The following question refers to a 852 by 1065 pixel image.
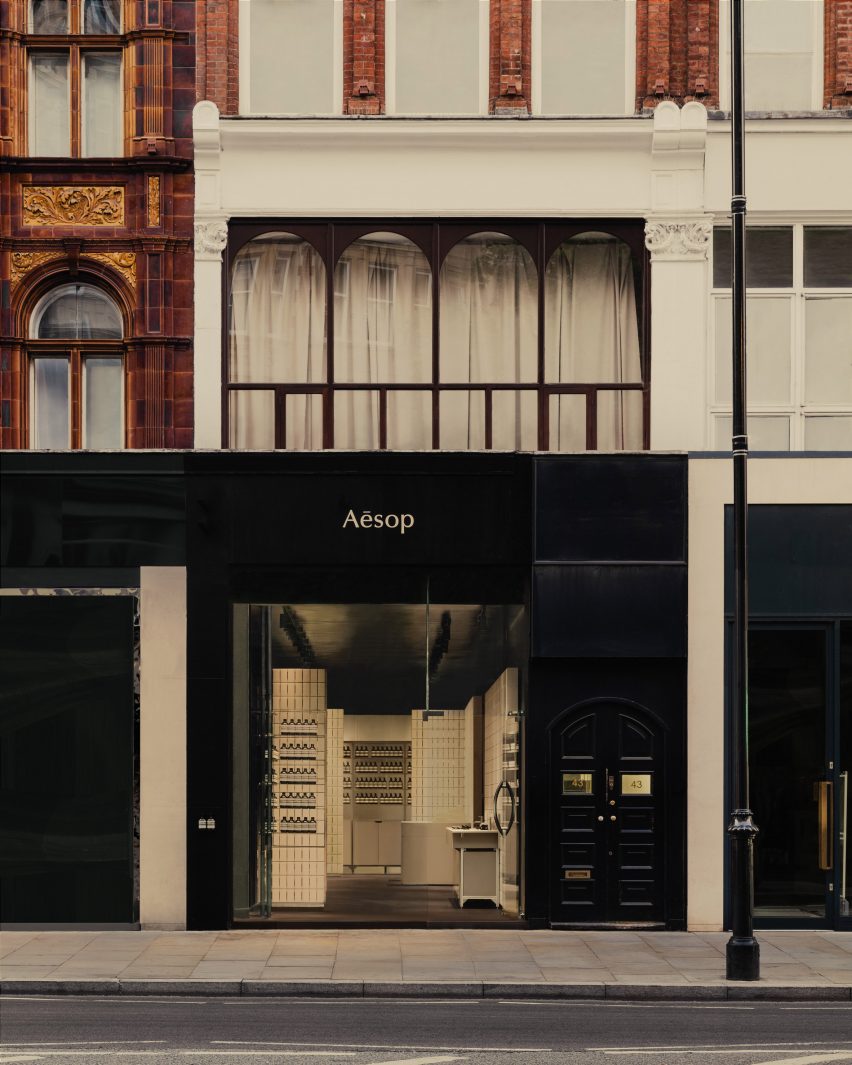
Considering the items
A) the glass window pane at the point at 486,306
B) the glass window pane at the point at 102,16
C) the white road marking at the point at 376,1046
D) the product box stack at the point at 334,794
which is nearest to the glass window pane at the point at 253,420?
the glass window pane at the point at 486,306

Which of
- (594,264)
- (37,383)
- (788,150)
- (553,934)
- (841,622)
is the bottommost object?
(553,934)

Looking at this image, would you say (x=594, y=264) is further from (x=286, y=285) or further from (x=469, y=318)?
(x=286, y=285)

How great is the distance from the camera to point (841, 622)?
19578mm

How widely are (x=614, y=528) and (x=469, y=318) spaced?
10.3ft

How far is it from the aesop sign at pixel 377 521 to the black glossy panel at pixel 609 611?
160 centimetres

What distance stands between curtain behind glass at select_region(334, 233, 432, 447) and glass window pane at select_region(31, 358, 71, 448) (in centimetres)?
330

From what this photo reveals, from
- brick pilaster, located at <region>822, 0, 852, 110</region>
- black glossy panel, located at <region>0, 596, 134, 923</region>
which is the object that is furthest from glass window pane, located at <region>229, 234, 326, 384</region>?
brick pilaster, located at <region>822, 0, 852, 110</region>

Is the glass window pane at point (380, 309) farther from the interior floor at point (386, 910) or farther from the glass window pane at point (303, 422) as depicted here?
the interior floor at point (386, 910)

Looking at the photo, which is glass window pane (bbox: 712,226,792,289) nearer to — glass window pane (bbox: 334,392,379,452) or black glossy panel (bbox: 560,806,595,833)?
glass window pane (bbox: 334,392,379,452)

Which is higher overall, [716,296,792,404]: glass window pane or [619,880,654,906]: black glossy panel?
[716,296,792,404]: glass window pane

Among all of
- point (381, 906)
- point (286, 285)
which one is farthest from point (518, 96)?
point (381, 906)

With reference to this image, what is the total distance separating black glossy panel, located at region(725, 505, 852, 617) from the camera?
19531 millimetres

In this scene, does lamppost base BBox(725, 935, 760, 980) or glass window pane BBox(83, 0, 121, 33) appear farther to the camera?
glass window pane BBox(83, 0, 121, 33)

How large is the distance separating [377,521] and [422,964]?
209 inches
